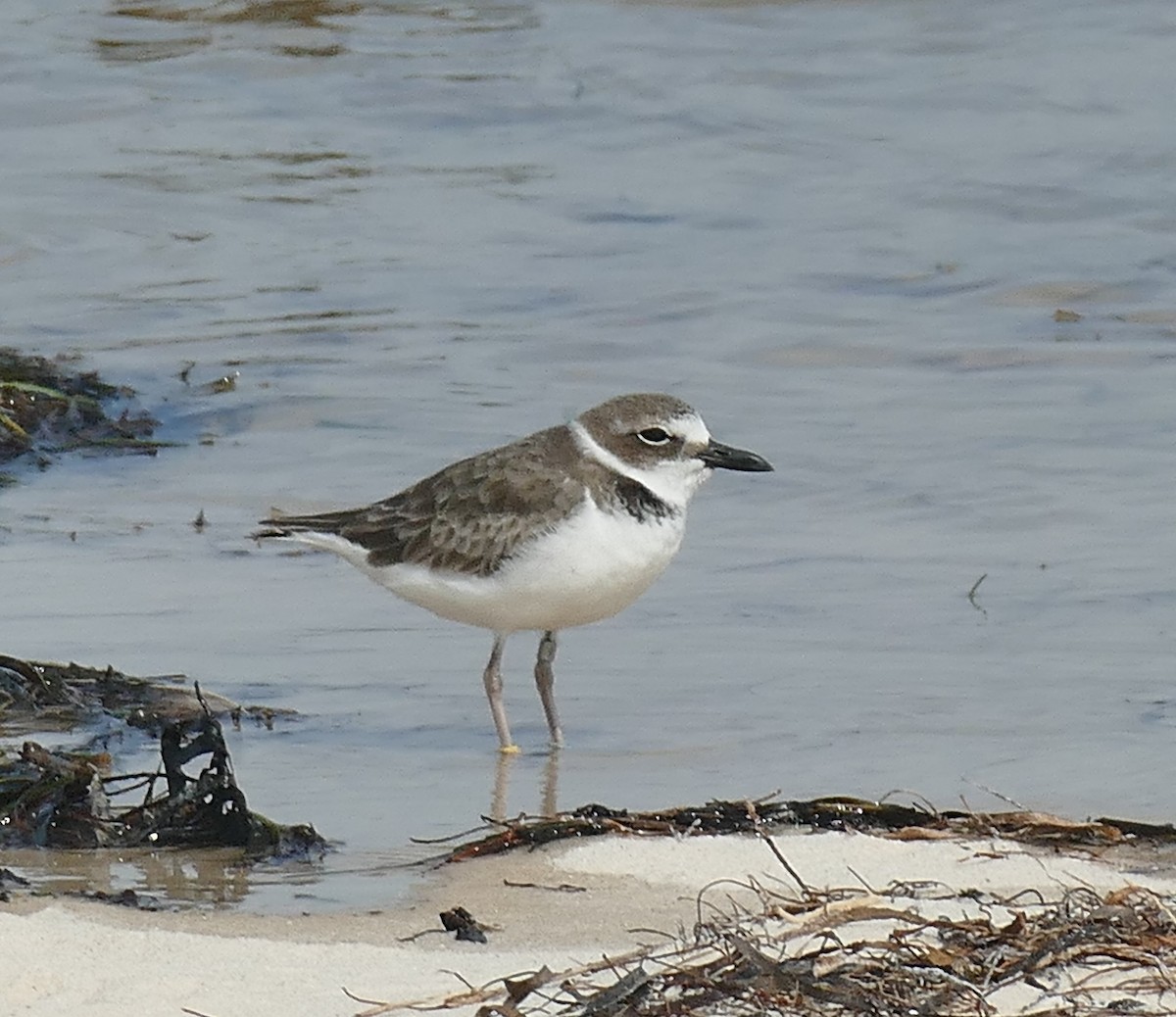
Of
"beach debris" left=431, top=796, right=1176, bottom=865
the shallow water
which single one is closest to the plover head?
the shallow water

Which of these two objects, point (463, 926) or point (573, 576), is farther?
point (573, 576)

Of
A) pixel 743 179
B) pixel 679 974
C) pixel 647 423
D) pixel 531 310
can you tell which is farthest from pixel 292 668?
pixel 743 179

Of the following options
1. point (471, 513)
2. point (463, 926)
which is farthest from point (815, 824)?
point (471, 513)

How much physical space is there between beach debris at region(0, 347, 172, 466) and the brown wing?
7.25ft

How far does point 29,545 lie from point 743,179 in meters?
5.89

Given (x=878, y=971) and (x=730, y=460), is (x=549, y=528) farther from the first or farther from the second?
(x=878, y=971)

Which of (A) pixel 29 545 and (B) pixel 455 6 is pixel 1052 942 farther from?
(B) pixel 455 6

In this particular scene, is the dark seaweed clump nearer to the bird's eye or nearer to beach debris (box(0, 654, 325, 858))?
the bird's eye

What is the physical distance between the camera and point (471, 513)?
6.25m

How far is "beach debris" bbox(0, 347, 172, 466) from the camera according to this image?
28.3 ft

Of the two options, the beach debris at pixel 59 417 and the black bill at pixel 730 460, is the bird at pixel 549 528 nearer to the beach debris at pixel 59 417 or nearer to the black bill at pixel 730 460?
the black bill at pixel 730 460

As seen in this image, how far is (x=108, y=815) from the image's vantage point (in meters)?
4.92

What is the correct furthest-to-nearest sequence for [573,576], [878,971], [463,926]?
1. [573,576]
2. [463,926]
3. [878,971]

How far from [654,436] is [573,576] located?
1.74 feet
